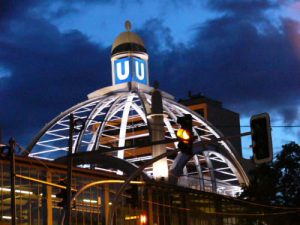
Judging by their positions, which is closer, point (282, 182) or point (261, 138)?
point (261, 138)

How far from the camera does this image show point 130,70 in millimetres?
80688

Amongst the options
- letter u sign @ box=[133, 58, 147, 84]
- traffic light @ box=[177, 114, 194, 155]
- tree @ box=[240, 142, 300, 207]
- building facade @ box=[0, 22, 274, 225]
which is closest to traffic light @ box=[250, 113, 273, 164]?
traffic light @ box=[177, 114, 194, 155]

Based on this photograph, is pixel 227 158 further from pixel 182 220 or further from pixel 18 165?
pixel 18 165

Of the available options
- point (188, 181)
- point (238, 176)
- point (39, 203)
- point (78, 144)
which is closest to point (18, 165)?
point (39, 203)

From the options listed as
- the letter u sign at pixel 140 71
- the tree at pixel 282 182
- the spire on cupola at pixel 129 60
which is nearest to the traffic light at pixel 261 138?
the tree at pixel 282 182

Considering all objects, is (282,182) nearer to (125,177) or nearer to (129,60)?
(125,177)

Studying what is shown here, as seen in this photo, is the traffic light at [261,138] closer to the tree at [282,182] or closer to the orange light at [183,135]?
the orange light at [183,135]

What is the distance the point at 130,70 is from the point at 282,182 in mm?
22006

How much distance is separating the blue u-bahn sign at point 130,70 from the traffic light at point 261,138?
5376 cm

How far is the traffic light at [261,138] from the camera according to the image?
26.0 meters

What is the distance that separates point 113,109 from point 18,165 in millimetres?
27537

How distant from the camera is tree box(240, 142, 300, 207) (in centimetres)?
6606

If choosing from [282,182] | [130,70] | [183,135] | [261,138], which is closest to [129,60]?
[130,70]

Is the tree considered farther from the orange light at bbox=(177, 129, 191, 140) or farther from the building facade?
the orange light at bbox=(177, 129, 191, 140)
